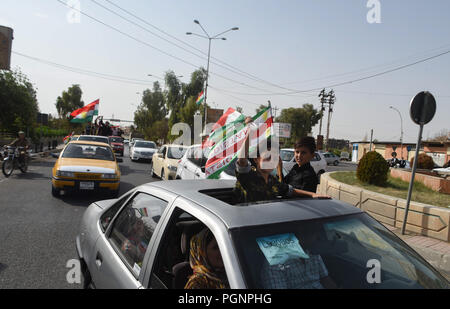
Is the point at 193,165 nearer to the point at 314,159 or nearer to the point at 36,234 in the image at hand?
the point at 36,234

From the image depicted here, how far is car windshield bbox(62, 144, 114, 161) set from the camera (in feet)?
28.9

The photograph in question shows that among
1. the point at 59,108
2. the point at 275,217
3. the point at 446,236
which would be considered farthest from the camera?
the point at 59,108

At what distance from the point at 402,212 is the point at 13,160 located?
40.0 ft

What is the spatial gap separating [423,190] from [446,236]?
12.1 feet

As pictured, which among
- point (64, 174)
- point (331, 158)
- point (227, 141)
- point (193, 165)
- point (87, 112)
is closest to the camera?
point (227, 141)

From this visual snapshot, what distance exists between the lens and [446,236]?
5543mm

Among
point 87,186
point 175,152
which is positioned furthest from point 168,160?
point 87,186

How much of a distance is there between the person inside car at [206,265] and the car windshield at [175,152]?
9374 millimetres

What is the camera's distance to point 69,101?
68.8 m

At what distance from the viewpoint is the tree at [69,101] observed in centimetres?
6856

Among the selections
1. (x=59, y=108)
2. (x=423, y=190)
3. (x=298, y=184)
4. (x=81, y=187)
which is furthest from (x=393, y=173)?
(x=59, y=108)

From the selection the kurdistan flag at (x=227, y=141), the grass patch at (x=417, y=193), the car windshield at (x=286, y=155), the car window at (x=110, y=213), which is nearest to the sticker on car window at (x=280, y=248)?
the kurdistan flag at (x=227, y=141)

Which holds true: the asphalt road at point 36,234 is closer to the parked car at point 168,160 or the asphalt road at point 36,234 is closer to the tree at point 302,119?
the parked car at point 168,160
